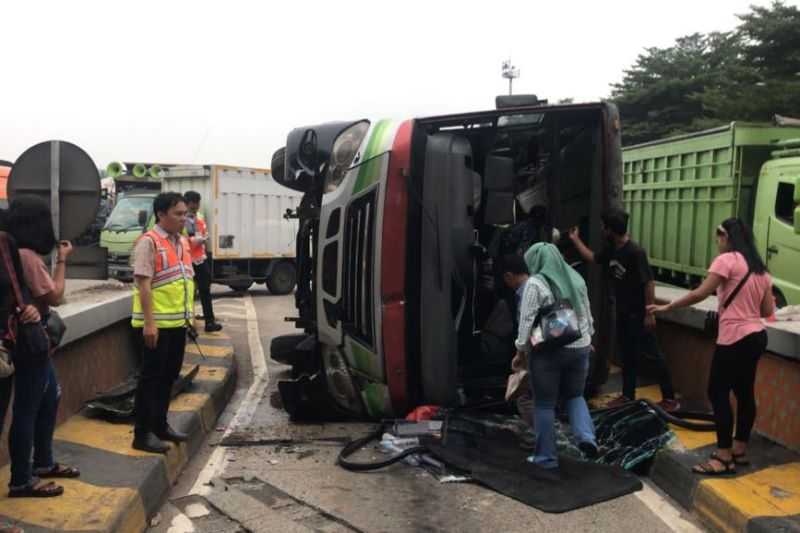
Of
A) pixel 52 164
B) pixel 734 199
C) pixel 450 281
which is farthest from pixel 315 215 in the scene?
pixel 734 199

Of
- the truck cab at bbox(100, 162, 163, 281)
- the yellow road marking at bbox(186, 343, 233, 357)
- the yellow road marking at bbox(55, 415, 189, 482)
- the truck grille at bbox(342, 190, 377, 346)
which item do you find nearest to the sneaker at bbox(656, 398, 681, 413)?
the truck grille at bbox(342, 190, 377, 346)

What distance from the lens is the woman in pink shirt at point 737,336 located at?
4.78 meters

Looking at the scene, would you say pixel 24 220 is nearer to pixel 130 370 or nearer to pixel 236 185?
pixel 130 370

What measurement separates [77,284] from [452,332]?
14.8 feet

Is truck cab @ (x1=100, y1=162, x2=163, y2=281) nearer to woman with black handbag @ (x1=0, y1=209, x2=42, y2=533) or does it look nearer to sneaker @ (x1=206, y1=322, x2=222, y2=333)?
sneaker @ (x1=206, y1=322, x2=222, y2=333)

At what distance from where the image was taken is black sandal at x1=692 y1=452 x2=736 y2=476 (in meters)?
4.80

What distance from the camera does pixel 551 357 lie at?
522cm

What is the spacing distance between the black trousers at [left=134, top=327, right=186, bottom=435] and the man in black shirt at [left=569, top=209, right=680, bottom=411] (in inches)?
136

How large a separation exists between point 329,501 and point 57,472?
5.42 feet

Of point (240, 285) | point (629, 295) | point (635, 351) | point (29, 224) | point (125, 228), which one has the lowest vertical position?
point (240, 285)

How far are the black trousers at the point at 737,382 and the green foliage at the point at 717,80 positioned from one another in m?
21.4

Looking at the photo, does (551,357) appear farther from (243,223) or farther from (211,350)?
(243,223)

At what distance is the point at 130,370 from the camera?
25.1 ft

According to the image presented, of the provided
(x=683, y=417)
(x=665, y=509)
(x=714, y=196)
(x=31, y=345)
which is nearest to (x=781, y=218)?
(x=714, y=196)
